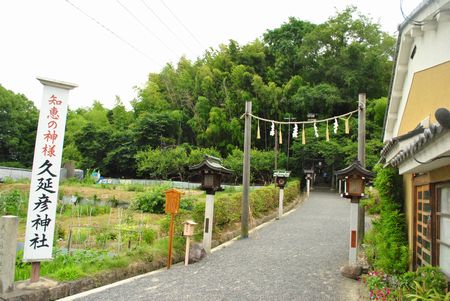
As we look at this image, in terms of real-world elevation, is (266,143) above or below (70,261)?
above

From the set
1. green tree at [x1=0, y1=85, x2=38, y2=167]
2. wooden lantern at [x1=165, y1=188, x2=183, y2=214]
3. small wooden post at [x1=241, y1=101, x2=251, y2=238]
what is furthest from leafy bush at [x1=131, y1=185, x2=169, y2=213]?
A: green tree at [x1=0, y1=85, x2=38, y2=167]

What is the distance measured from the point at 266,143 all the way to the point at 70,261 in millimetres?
32280

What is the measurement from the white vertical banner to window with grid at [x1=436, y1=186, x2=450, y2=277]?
232 inches

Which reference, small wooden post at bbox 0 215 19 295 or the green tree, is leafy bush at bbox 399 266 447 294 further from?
the green tree

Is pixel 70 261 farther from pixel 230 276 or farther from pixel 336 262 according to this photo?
pixel 336 262

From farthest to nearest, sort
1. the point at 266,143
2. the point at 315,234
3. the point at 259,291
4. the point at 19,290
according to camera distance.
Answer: the point at 266,143, the point at 315,234, the point at 259,291, the point at 19,290

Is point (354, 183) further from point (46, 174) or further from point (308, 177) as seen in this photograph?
point (308, 177)

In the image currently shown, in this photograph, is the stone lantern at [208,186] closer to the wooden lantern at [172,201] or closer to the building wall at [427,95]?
the wooden lantern at [172,201]

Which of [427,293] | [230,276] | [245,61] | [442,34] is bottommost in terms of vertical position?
[230,276]

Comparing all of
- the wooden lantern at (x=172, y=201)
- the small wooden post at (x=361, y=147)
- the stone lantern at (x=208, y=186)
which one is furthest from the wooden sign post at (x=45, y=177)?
the small wooden post at (x=361, y=147)

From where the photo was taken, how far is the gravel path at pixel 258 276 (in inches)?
225

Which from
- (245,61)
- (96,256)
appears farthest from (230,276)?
(245,61)

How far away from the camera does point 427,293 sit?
372cm

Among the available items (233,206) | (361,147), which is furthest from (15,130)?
(361,147)
